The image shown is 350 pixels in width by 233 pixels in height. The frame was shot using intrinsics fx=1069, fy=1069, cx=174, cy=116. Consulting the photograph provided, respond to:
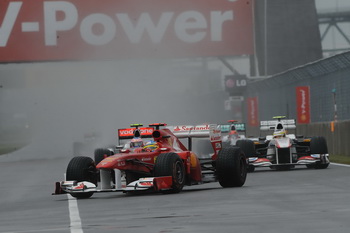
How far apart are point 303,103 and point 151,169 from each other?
2509 cm

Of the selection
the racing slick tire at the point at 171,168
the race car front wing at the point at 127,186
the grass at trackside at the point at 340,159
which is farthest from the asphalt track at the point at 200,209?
the grass at trackside at the point at 340,159

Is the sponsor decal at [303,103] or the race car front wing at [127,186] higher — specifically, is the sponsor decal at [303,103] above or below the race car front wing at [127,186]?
above

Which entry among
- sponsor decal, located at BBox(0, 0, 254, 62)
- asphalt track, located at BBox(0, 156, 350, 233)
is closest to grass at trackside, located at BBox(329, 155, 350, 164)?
asphalt track, located at BBox(0, 156, 350, 233)

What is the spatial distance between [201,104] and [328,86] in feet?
132

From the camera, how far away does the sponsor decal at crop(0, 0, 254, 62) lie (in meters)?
53.3

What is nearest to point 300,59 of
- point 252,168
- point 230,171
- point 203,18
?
point 203,18

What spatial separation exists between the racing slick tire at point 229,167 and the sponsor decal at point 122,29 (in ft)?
110

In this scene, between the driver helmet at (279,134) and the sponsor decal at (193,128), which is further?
the driver helmet at (279,134)

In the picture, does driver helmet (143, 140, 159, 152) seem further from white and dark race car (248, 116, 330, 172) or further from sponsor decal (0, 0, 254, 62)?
sponsor decal (0, 0, 254, 62)

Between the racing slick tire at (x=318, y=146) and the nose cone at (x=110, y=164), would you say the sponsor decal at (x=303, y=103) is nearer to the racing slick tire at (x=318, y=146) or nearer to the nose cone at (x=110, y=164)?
the racing slick tire at (x=318, y=146)

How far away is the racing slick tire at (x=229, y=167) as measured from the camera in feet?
64.1

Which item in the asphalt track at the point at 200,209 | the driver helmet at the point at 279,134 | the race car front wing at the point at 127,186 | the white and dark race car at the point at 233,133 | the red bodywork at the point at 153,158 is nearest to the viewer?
the asphalt track at the point at 200,209

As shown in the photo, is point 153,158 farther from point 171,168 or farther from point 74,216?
point 74,216

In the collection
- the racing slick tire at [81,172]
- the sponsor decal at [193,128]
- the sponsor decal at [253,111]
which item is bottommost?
the racing slick tire at [81,172]
